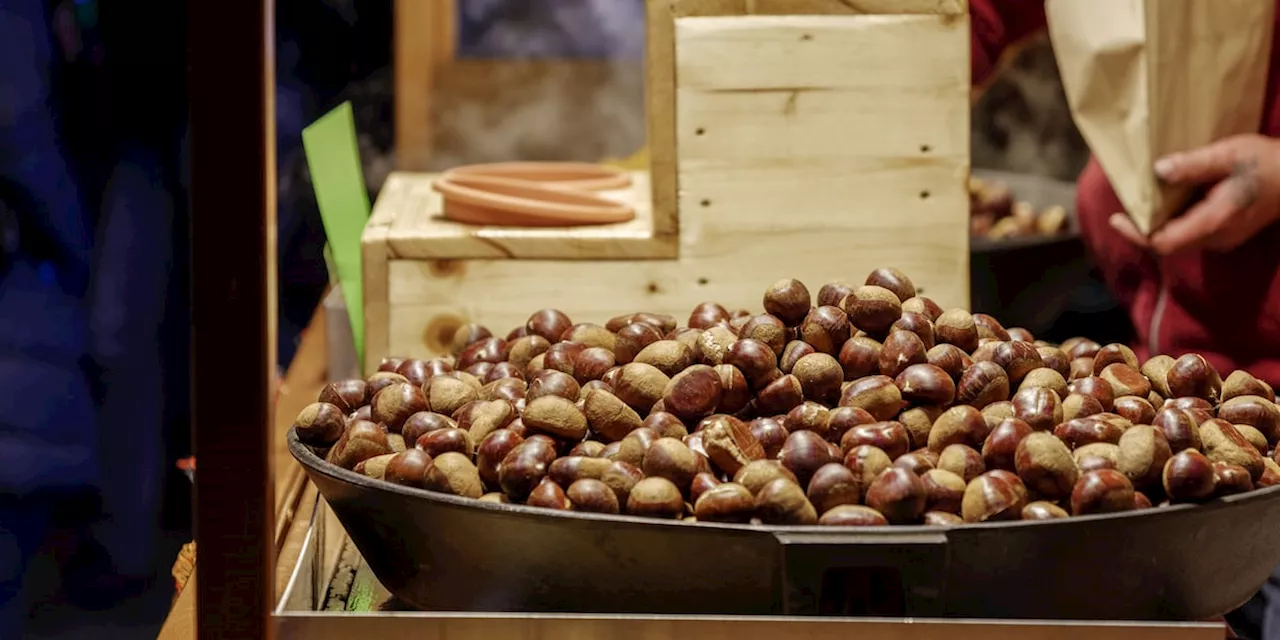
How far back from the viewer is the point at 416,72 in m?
3.62

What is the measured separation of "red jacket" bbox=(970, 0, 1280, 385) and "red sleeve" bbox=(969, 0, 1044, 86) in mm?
261

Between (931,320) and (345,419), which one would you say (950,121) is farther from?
(345,419)

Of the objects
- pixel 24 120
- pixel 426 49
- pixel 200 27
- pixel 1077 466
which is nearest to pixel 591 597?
pixel 1077 466

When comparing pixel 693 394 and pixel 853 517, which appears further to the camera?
pixel 693 394

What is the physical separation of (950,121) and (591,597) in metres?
0.99

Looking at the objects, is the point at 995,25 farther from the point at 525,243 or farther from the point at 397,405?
the point at 397,405

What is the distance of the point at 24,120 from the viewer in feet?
6.13

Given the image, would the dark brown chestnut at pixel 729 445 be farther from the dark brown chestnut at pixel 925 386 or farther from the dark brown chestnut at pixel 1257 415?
the dark brown chestnut at pixel 1257 415

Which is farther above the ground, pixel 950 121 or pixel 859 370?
pixel 950 121

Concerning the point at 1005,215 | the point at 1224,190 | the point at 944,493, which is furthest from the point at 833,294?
the point at 1005,215

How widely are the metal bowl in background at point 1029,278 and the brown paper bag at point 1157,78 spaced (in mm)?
451

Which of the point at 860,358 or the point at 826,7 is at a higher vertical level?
the point at 826,7

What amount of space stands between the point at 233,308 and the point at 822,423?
413mm

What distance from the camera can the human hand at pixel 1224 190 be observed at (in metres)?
1.54
